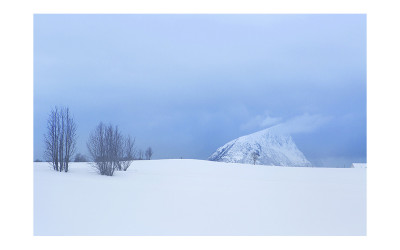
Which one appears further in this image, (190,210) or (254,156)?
(254,156)

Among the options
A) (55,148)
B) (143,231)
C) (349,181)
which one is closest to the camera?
(143,231)

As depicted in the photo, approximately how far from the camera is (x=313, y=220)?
539 centimetres

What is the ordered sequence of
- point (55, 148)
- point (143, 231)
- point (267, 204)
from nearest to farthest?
point (143, 231) < point (267, 204) < point (55, 148)

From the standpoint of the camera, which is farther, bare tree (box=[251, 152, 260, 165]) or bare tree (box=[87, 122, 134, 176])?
bare tree (box=[251, 152, 260, 165])

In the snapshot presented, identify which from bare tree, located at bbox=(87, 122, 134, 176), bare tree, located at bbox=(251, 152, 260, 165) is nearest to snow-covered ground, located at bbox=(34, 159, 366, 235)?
bare tree, located at bbox=(87, 122, 134, 176)

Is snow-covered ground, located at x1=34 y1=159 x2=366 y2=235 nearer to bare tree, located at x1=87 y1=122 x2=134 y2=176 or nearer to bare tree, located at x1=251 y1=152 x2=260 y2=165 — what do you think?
bare tree, located at x1=87 y1=122 x2=134 y2=176

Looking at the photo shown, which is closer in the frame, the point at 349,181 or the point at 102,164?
the point at 349,181

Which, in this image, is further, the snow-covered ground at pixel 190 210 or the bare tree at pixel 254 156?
the bare tree at pixel 254 156

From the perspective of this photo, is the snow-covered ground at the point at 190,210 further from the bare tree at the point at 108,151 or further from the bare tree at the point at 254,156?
the bare tree at the point at 254,156

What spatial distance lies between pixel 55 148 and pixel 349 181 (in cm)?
1028

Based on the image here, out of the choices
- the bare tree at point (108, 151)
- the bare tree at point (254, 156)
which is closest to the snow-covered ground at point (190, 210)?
the bare tree at point (108, 151)

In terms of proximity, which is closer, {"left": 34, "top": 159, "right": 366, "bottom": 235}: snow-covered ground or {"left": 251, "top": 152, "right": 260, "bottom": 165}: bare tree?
{"left": 34, "top": 159, "right": 366, "bottom": 235}: snow-covered ground
